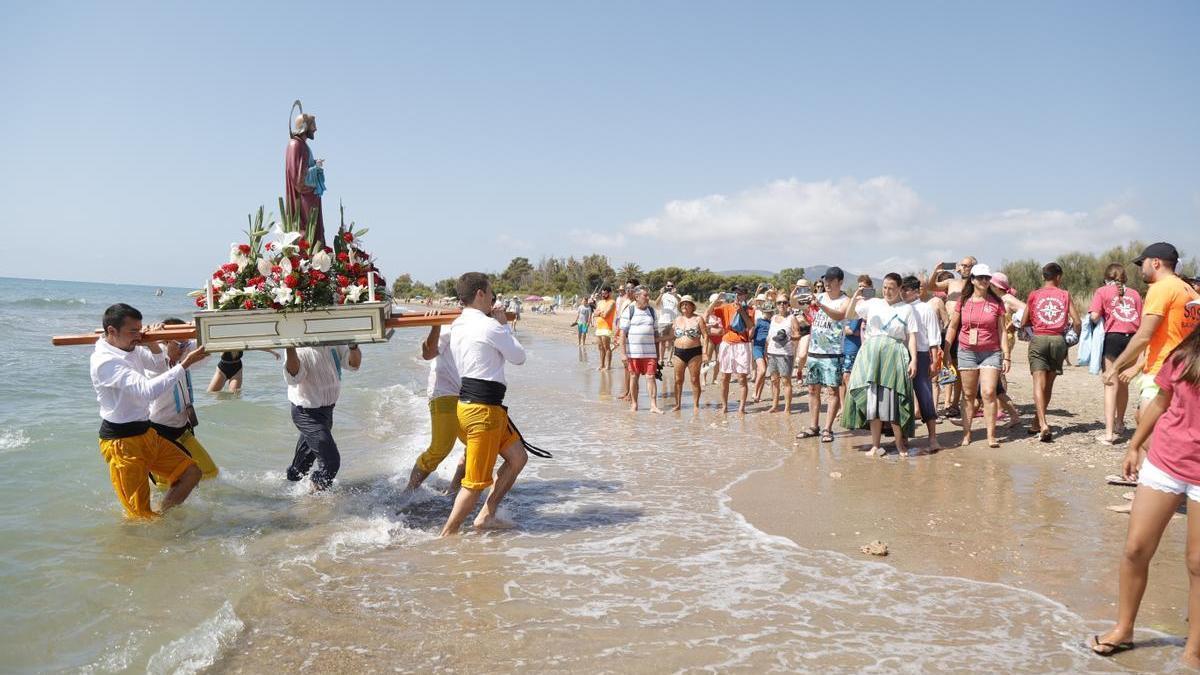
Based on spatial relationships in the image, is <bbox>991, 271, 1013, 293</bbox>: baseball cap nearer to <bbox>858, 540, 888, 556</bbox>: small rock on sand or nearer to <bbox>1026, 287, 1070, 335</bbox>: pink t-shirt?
<bbox>1026, 287, 1070, 335</bbox>: pink t-shirt

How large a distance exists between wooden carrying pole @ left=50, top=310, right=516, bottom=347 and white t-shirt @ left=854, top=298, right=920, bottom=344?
513 centimetres

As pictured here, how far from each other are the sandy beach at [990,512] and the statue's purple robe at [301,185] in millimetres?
4516

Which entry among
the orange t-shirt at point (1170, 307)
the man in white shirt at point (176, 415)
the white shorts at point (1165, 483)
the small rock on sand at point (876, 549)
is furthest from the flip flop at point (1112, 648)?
the man in white shirt at point (176, 415)

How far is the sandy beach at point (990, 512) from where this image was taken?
4.96 metres

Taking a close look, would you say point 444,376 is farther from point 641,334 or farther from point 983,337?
point 983,337

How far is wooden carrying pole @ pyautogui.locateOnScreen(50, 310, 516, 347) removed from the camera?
5660 mm

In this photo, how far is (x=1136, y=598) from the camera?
155 inches

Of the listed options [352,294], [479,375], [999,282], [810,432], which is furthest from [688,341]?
[352,294]

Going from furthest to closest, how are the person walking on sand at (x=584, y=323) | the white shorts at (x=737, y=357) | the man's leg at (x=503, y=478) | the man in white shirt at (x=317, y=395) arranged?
the person walking on sand at (x=584, y=323), the white shorts at (x=737, y=357), the man in white shirt at (x=317, y=395), the man's leg at (x=503, y=478)

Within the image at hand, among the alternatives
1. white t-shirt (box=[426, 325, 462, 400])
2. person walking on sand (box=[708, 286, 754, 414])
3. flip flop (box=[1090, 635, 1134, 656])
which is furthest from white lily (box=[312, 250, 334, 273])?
person walking on sand (box=[708, 286, 754, 414])

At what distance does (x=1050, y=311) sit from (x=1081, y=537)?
13.5 feet

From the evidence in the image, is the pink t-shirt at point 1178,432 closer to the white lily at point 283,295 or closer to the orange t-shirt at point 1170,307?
the orange t-shirt at point 1170,307

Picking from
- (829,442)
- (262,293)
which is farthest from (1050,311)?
(262,293)

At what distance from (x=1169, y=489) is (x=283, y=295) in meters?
5.53
